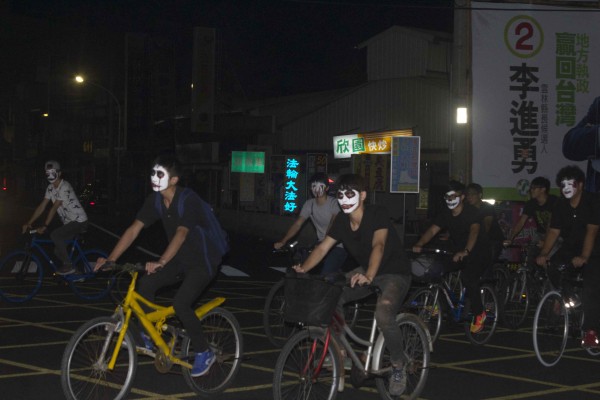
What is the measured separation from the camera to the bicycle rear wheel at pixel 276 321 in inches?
385

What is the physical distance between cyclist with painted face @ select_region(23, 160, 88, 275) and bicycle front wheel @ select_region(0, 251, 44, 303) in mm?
389

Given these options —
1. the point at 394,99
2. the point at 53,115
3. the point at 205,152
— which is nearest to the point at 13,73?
the point at 53,115

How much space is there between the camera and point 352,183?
22.1 feet

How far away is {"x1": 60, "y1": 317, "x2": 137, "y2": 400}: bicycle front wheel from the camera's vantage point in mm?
6035

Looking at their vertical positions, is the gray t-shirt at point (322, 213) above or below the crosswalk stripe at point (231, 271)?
above

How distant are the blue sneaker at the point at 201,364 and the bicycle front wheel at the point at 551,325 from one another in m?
3.64

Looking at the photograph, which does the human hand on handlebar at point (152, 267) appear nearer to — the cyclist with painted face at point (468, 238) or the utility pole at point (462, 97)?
the cyclist with painted face at point (468, 238)

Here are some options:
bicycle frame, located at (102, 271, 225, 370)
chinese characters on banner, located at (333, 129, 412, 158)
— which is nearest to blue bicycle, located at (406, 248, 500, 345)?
bicycle frame, located at (102, 271, 225, 370)

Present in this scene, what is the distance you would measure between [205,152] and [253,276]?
111ft

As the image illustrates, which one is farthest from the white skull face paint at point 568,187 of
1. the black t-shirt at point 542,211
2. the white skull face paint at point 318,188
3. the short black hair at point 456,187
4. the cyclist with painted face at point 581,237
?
the black t-shirt at point 542,211

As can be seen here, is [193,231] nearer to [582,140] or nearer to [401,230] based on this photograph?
[582,140]

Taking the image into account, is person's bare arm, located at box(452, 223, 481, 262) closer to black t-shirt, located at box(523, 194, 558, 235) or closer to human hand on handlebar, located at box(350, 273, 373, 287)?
black t-shirt, located at box(523, 194, 558, 235)

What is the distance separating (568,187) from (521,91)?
1102 cm

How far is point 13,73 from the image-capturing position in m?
91.4
